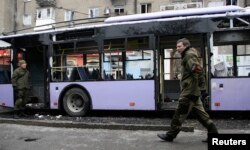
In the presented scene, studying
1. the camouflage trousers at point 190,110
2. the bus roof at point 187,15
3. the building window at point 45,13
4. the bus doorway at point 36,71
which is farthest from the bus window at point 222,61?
the building window at point 45,13

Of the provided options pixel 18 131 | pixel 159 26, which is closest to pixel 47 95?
pixel 18 131

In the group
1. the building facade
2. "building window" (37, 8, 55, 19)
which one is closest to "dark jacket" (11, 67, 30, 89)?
the building facade

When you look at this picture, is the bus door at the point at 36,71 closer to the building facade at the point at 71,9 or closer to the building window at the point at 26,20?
the building facade at the point at 71,9

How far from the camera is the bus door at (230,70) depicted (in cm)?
1102

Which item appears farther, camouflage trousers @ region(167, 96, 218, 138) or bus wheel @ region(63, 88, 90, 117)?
bus wheel @ region(63, 88, 90, 117)

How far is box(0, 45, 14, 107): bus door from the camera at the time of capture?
14242 mm

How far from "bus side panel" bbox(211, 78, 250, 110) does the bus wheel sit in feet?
13.2

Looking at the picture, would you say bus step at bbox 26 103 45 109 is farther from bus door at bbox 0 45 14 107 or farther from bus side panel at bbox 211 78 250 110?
bus side panel at bbox 211 78 250 110

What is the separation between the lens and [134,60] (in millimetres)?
12203

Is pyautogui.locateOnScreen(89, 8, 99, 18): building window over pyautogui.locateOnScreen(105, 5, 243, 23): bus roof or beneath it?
over

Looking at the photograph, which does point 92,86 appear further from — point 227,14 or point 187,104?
point 187,104

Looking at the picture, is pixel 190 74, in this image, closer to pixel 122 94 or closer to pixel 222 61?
pixel 222 61

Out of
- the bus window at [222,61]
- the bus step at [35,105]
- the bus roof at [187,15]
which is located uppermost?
the bus roof at [187,15]

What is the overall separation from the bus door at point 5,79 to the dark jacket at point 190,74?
8018mm
